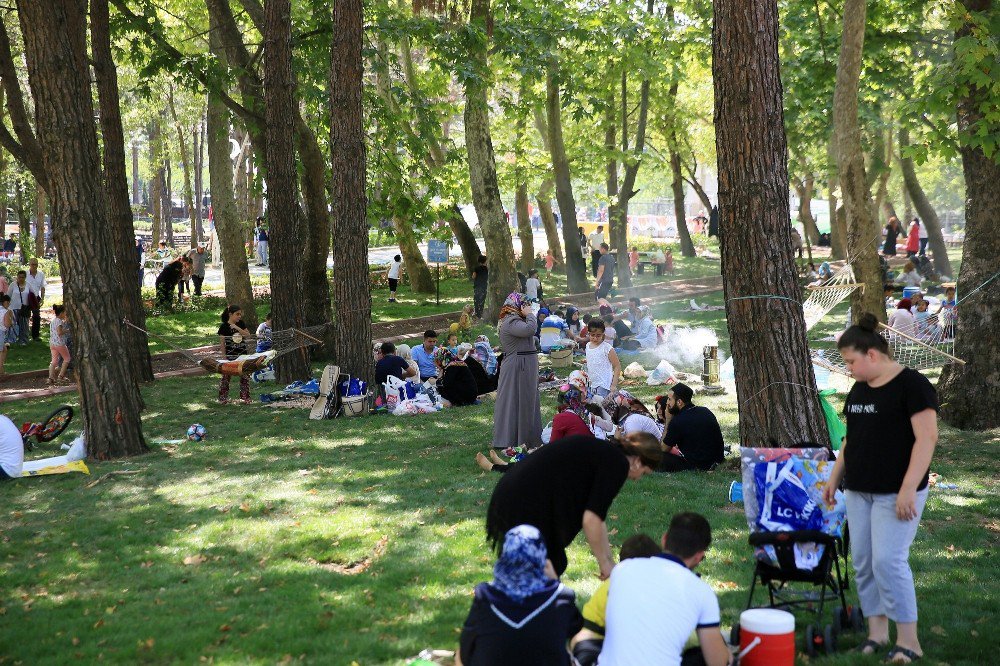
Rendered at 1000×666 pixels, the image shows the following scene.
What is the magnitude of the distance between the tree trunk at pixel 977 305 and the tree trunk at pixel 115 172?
474 inches

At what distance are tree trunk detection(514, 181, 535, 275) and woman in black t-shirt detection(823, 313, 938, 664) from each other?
26.8 metres

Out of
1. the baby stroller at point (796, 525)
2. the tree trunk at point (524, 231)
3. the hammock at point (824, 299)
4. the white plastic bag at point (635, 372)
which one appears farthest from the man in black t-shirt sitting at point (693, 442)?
the tree trunk at point (524, 231)

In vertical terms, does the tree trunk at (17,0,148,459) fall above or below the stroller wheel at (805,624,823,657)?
above

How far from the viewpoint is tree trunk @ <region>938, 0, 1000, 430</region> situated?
1117 cm

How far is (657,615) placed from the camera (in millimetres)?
4066

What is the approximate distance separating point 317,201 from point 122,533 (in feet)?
37.6

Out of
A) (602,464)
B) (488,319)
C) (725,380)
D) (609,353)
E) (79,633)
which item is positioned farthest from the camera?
(488,319)

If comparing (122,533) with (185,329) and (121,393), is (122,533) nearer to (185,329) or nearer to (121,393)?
(121,393)

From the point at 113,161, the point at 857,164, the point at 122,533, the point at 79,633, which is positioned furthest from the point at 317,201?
the point at 79,633

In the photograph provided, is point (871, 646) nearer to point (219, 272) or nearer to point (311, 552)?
point (311, 552)

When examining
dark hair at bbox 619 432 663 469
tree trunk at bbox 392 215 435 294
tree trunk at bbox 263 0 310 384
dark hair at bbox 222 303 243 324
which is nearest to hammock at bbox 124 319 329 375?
tree trunk at bbox 263 0 310 384

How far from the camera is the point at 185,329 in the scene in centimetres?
2320

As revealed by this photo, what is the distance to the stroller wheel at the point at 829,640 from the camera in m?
5.16

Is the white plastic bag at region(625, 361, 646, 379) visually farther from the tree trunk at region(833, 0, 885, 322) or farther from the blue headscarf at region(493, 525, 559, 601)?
the blue headscarf at region(493, 525, 559, 601)
